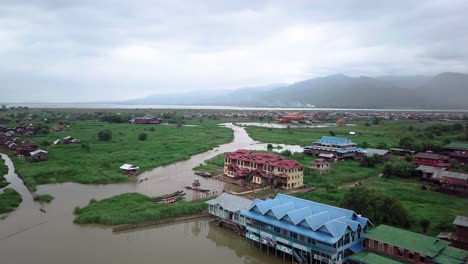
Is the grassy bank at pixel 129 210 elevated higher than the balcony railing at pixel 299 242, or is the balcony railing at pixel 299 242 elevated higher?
the balcony railing at pixel 299 242

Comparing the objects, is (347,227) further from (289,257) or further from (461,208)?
(461,208)

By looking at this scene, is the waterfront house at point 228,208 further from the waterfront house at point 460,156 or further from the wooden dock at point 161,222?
the waterfront house at point 460,156

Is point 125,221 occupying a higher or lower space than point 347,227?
lower

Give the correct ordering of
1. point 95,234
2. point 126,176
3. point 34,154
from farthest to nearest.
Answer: point 34,154
point 126,176
point 95,234

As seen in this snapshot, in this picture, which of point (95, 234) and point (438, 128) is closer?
point (95, 234)

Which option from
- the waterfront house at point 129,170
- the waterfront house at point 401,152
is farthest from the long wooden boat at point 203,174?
the waterfront house at point 401,152

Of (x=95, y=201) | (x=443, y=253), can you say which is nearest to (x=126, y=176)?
(x=95, y=201)
